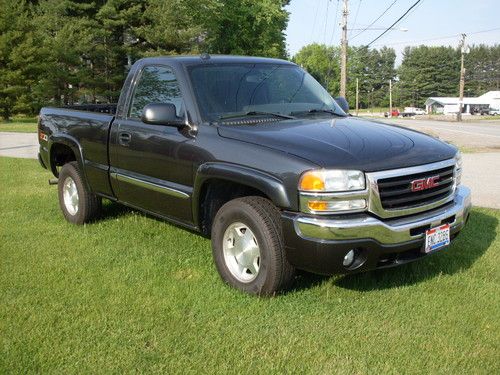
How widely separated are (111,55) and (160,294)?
116 ft

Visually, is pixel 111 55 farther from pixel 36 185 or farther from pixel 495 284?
pixel 495 284

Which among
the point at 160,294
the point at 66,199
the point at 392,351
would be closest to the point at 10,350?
the point at 160,294

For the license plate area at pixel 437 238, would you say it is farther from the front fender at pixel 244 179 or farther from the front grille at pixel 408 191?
the front fender at pixel 244 179

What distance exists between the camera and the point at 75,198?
6.24 meters

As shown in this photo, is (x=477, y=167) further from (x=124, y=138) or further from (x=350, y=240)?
(x=350, y=240)

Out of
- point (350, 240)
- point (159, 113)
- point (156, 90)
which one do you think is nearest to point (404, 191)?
point (350, 240)

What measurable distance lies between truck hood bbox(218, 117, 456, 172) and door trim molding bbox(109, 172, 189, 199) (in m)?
0.71

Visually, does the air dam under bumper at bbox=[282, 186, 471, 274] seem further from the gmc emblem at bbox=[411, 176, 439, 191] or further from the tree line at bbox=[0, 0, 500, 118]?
the tree line at bbox=[0, 0, 500, 118]

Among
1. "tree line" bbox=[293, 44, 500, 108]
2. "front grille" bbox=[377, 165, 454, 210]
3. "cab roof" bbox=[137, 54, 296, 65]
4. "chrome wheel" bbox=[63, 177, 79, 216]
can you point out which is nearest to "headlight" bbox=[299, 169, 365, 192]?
"front grille" bbox=[377, 165, 454, 210]

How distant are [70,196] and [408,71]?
131 metres

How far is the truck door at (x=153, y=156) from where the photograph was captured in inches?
175

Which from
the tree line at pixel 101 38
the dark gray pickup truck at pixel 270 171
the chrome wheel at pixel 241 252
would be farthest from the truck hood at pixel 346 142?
the tree line at pixel 101 38

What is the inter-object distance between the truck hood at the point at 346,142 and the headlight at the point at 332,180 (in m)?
0.05

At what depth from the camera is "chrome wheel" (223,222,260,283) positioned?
3957mm
